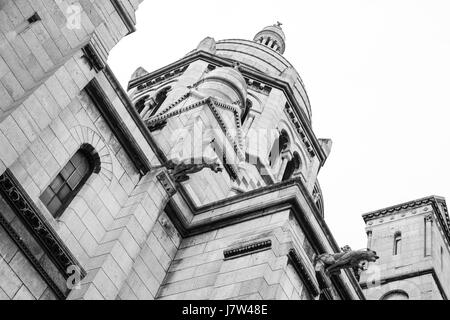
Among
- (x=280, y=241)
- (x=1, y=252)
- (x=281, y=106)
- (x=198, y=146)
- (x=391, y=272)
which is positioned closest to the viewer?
(x=1, y=252)

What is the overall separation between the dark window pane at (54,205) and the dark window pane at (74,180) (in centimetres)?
56

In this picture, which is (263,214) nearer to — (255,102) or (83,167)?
(83,167)

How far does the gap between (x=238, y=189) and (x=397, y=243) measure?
1362cm

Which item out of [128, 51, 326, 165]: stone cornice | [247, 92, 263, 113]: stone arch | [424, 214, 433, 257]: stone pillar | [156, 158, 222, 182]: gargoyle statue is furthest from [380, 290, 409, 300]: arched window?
[156, 158, 222, 182]: gargoyle statue

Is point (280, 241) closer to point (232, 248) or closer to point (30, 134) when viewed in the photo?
point (232, 248)

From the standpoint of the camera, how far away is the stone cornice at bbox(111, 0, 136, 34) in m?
17.0

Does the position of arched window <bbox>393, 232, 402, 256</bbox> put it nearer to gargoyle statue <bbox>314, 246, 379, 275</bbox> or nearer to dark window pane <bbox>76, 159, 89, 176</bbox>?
gargoyle statue <bbox>314, 246, 379, 275</bbox>

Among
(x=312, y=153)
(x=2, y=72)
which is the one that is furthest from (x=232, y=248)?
(x=312, y=153)

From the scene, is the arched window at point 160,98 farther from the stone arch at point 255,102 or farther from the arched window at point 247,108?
the stone arch at point 255,102

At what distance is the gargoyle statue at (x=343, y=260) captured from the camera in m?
15.1

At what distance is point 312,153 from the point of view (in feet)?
124

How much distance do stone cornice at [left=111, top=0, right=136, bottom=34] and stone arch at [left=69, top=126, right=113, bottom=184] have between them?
135 inches

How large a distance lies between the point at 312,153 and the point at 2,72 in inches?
1041

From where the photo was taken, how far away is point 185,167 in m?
16.6
